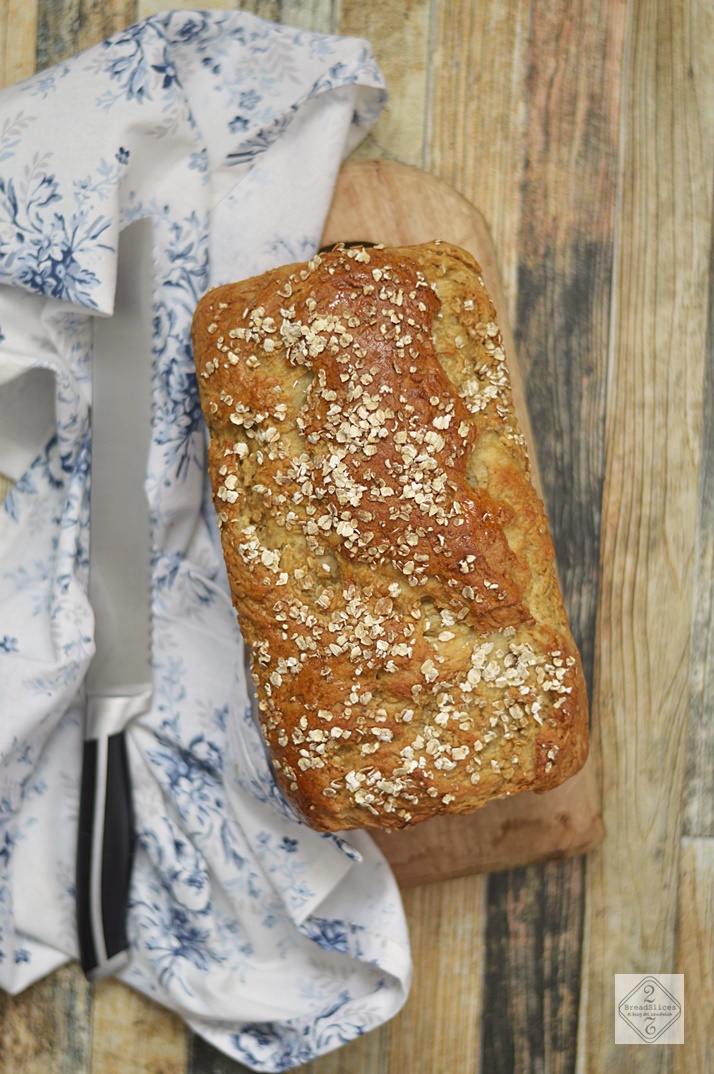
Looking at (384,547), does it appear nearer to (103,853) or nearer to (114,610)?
(114,610)

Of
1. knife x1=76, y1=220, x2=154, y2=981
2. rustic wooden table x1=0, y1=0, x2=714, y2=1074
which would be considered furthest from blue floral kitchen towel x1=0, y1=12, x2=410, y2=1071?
rustic wooden table x1=0, y1=0, x2=714, y2=1074

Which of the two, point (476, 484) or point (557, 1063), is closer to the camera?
point (476, 484)

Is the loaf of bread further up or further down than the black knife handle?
further up

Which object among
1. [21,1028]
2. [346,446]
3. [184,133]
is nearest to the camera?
[346,446]

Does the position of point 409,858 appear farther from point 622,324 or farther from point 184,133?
point 184,133

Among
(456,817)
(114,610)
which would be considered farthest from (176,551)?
(456,817)

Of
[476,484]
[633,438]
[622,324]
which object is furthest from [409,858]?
[622,324]

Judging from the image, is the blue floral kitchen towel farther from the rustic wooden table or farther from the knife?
the rustic wooden table
